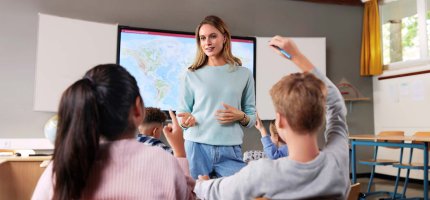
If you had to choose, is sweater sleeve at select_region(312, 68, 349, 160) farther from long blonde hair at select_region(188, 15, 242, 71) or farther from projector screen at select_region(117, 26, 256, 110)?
projector screen at select_region(117, 26, 256, 110)

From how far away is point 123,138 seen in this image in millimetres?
978

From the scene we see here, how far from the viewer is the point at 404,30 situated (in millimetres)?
5480

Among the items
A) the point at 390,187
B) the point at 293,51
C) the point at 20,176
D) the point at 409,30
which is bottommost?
the point at 390,187

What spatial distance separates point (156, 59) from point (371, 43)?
3.43m

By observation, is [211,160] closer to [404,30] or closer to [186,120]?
[186,120]

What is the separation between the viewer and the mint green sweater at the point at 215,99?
63.8 inches

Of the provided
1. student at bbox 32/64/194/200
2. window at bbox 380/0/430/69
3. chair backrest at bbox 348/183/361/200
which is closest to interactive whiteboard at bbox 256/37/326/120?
window at bbox 380/0/430/69

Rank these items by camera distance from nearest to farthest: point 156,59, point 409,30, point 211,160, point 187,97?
point 211,160, point 187,97, point 156,59, point 409,30

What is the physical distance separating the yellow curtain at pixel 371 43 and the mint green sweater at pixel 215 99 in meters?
4.59

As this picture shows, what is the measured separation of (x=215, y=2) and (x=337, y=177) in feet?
14.6

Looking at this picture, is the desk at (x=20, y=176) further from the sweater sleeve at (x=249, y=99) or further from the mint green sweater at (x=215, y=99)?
the sweater sleeve at (x=249, y=99)

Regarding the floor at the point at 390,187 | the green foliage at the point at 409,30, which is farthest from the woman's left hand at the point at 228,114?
the green foliage at the point at 409,30

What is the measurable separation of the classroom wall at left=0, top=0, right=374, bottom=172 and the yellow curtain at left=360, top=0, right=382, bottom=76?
0.11m

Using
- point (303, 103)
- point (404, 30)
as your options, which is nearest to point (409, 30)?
point (404, 30)
